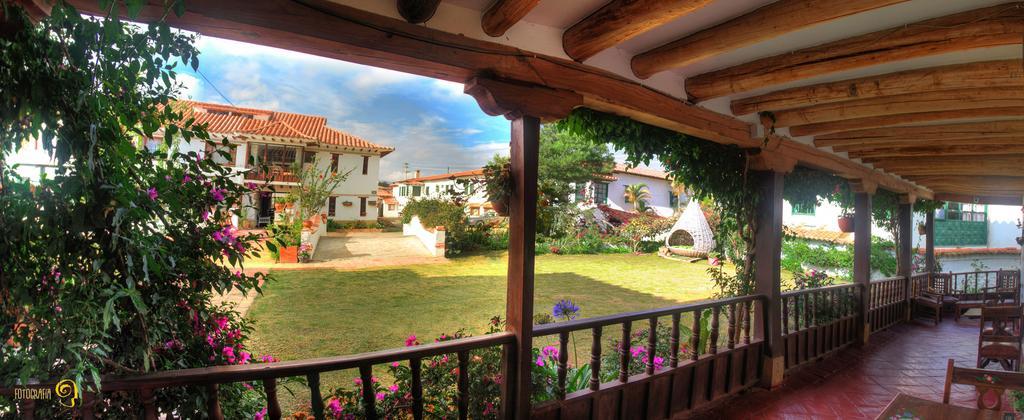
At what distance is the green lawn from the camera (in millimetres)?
5059

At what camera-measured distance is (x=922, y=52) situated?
5.79ft

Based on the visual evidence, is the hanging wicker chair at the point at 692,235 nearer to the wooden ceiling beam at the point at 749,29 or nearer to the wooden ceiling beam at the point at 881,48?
the wooden ceiling beam at the point at 881,48

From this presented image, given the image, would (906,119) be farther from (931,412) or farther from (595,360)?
(595,360)

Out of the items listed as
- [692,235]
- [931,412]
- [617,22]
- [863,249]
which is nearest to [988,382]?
[931,412]

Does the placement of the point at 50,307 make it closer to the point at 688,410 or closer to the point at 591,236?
the point at 688,410

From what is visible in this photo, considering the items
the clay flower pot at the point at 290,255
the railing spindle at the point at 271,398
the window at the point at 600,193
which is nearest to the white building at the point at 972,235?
the window at the point at 600,193

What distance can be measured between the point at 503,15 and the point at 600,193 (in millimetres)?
17763

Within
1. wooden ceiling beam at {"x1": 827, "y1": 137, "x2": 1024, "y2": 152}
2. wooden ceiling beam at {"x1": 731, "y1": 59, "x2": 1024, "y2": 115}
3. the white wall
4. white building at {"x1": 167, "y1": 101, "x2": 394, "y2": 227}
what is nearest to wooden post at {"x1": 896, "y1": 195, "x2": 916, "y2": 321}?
wooden ceiling beam at {"x1": 827, "y1": 137, "x2": 1024, "y2": 152}

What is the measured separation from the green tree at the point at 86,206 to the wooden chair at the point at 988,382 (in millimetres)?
3108

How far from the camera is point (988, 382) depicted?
1.81 metres

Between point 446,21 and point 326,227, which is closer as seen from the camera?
point 446,21

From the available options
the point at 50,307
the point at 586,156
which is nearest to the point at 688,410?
the point at 50,307

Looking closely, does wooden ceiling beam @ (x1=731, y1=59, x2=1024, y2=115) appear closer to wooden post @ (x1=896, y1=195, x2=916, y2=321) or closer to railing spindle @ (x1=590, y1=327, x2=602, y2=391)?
railing spindle @ (x1=590, y1=327, x2=602, y2=391)

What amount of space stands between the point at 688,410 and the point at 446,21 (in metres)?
2.89
